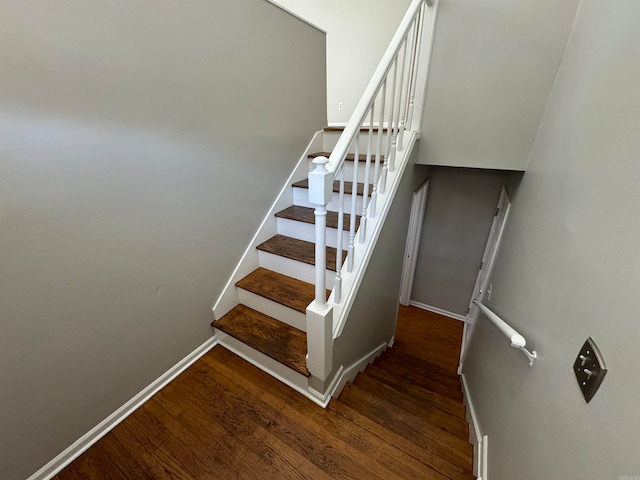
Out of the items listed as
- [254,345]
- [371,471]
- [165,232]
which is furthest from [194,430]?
[165,232]

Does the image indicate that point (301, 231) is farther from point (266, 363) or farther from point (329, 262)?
point (266, 363)

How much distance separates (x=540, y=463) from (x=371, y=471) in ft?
2.08

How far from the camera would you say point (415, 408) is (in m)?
1.57

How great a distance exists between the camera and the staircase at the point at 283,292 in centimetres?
153

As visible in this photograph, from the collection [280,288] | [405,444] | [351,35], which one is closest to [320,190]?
[280,288]

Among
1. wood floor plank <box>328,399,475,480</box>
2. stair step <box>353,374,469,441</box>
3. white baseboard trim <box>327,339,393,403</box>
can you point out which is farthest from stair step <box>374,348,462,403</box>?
wood floor plank <box>328,399,475,480</box>

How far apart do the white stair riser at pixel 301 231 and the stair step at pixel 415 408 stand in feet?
3.08

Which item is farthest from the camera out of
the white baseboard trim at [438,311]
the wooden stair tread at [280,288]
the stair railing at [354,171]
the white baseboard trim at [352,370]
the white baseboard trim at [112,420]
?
the white baseboard trim at [438,311]

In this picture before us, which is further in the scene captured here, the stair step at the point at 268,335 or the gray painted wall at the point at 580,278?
the stair step at the point at 268,335

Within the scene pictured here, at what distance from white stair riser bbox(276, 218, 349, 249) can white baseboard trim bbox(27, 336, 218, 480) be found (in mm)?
929

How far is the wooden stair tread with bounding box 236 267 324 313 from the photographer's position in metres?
1.60

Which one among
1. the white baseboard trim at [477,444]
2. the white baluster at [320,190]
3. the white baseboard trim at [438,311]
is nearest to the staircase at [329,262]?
the white baluster at [320,190]

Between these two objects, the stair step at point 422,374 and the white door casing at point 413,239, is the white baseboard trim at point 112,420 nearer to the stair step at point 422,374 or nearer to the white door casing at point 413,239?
the stair step at point 422,374

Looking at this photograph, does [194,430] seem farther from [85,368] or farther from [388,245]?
[388,245]
